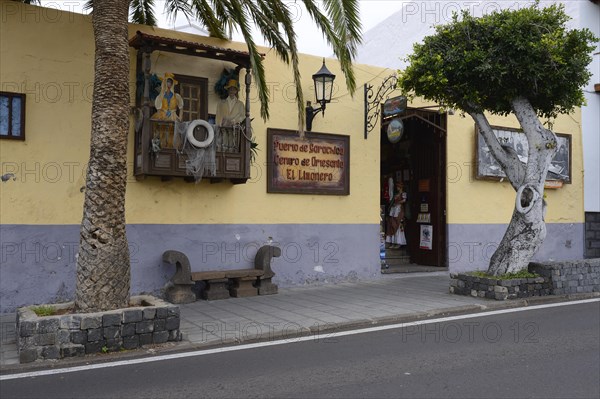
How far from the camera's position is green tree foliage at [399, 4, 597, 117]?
9.38 m

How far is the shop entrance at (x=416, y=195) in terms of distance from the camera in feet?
45.5

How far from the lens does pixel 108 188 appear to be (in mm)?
6797

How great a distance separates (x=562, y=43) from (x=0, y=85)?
9.31 meters

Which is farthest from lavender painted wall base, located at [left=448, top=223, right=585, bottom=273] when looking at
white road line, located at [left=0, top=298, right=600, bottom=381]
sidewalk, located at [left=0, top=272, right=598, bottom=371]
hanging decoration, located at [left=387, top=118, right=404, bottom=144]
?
white road line, located at [left=0, top=298, right=600, bottom=381]

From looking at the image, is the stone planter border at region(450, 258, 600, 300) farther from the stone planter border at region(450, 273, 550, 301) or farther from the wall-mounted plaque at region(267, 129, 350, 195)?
the wall-mounted plaque at region(267, 129, 350, 195)

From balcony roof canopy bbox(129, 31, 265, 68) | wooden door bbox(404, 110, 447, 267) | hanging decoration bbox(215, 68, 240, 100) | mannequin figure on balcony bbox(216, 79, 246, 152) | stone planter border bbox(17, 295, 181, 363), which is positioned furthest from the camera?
wooden door bbox(404, 110, 447, 267)

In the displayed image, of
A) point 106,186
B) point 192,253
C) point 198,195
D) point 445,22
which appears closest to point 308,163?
point 198,195

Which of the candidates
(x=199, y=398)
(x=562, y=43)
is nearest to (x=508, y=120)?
(x=562, y=43)

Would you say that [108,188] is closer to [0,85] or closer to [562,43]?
[0,85]

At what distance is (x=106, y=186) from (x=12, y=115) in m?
3.44

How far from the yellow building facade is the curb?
3587 mm

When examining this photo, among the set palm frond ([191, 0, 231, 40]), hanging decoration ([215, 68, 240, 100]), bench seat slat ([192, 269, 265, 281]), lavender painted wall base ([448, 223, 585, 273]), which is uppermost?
palm frond ([191, 0, 231, 40])

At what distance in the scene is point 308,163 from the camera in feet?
38.2

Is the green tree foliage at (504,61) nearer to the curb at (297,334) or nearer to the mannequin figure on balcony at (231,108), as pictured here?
the mannequin figure on balcony at (231,108)
